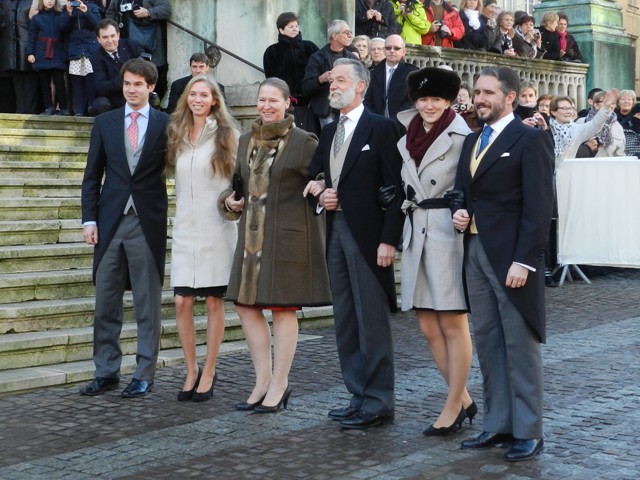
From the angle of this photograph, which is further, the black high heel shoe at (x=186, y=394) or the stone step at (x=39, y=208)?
the stone step at (x=39, y=208)

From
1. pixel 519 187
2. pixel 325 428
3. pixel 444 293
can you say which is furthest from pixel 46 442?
pixel 519 187

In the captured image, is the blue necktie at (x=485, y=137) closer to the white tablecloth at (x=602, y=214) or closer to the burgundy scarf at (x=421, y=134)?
the burgundy scarf at (x=421, y=134)

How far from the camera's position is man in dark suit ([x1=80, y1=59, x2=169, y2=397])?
8391 mm

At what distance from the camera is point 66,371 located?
876 centimetres

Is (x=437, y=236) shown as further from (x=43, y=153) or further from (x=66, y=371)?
(x=43, y=153)

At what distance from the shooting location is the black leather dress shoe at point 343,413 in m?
7.49

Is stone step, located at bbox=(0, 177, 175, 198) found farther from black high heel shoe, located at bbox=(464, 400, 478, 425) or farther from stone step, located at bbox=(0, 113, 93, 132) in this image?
black high heel shoe, located at bbox=(464, 400, 478, 425)

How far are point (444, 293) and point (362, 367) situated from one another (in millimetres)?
829

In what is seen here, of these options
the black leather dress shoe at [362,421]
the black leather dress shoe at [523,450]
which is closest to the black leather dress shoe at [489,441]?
the black leather dress shoe at [523,450]

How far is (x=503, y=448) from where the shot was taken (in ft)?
22.3

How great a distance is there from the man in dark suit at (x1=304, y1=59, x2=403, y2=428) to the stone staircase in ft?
7.26

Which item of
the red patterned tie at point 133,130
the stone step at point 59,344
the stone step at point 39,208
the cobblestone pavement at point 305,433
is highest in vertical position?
the red patterned tie at point 133,130

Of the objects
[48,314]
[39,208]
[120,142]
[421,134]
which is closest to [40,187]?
[39,208]

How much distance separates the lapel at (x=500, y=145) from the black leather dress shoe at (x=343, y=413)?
162 centimetres
